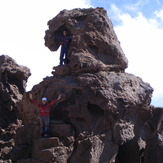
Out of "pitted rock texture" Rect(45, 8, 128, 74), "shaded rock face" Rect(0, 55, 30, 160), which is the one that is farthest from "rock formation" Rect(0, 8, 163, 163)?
"shaded rock face" Rect(0, 55, 30, 160)

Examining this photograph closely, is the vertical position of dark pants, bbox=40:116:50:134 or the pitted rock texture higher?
the pitted rock texture

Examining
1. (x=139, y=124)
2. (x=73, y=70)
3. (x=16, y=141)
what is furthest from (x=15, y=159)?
(x=139, y=124)

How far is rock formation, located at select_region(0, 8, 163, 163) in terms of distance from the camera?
953cm

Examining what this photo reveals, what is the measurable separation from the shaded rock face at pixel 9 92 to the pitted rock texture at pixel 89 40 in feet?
18.4

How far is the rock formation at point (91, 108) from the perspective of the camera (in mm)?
9531

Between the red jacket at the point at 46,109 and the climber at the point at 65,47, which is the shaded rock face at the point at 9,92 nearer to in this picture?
the climber at the point at 65,47

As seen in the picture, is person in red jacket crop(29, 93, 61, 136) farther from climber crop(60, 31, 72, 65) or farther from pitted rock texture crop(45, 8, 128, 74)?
climber crop(60, 31, 72, 65)

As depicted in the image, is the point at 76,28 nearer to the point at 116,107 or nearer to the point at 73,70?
the point at 73,70

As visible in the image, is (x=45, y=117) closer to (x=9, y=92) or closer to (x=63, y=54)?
(x=63, y=54)

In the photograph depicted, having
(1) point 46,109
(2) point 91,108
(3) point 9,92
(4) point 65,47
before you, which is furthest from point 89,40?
(3) point 9,92

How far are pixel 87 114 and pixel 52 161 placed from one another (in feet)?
5.96

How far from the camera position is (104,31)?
1171 cm

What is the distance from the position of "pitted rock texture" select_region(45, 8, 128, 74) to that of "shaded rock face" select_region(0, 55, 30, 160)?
5.60m

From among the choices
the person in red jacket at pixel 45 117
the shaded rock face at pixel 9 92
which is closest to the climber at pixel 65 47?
the person in red jacket at pixel 45 117
